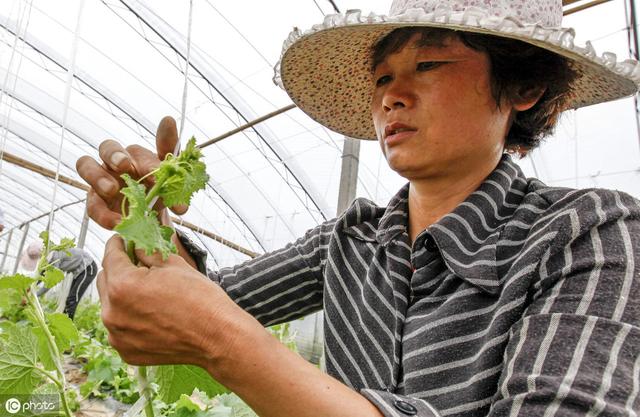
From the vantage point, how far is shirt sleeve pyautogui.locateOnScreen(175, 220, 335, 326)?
1.15 meters

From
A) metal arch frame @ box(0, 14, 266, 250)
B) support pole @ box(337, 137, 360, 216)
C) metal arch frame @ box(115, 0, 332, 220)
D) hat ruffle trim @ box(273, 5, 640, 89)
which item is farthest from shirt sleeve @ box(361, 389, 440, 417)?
metal arch frame @ box(0, 14, 266, 250)

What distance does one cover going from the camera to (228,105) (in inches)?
298

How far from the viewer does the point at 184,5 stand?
20.6 ft

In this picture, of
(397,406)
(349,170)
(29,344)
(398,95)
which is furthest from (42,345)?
(349,170)

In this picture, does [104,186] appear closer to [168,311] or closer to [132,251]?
[132,251]

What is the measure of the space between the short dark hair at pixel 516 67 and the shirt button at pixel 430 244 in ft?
1.03

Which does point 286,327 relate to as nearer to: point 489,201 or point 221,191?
point 489,201

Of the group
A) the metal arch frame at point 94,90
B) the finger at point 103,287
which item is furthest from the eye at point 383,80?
the metal arch frame at point 94,90

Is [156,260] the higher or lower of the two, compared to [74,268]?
lower

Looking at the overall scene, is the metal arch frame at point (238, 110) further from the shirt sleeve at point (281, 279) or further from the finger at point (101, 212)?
the finger at point (101, 212)

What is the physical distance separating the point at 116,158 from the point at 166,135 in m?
0.08

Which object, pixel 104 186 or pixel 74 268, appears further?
pixel 74 268

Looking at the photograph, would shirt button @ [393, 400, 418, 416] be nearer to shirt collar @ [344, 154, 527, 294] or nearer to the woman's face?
shirt collar @ [344, 154, 527, 294]

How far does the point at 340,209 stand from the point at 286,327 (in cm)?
116
